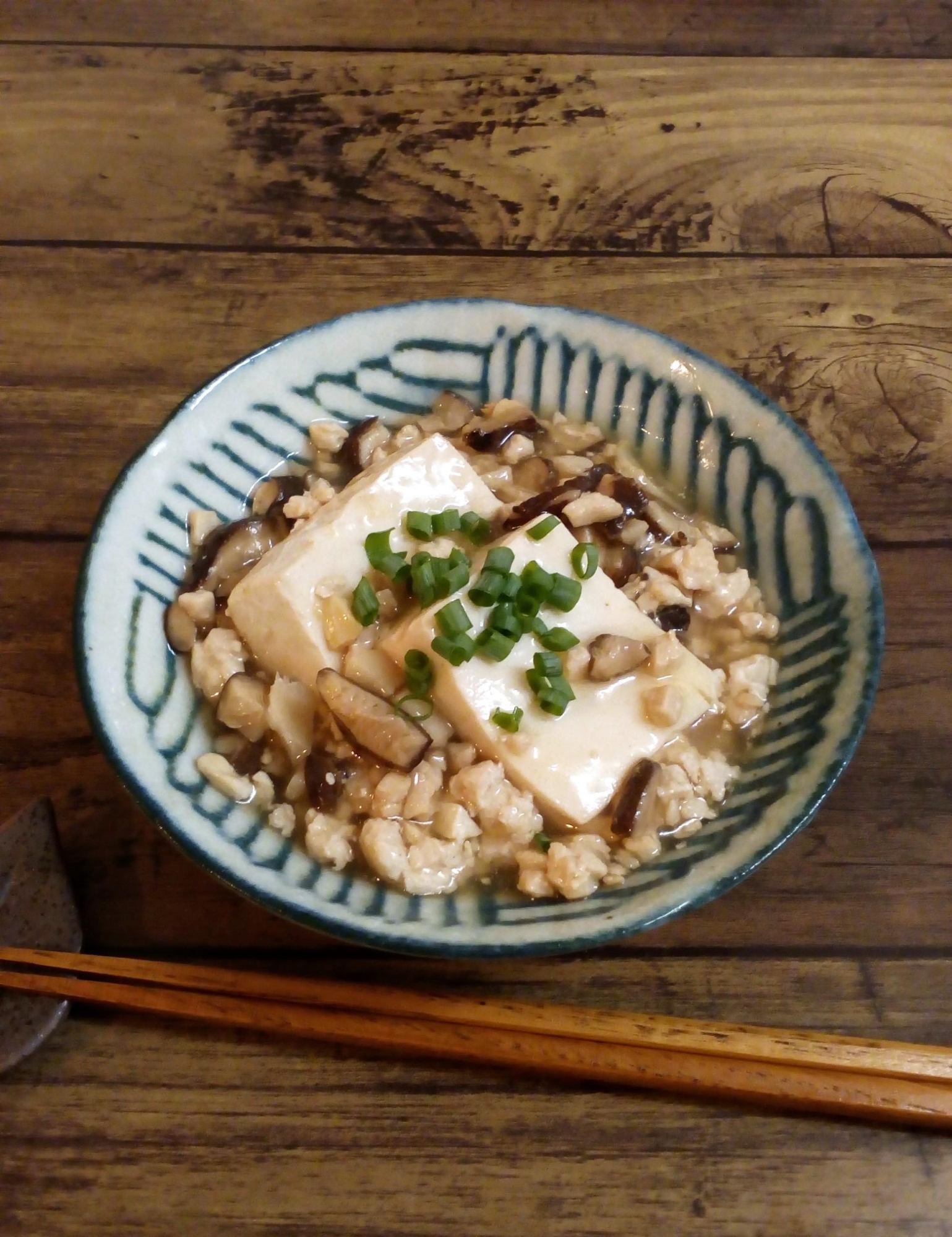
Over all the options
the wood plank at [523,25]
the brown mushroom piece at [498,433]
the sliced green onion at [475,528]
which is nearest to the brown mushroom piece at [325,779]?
the sliced green onion at [475,528]

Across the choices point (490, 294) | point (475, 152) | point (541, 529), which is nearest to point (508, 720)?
point (541, 529)

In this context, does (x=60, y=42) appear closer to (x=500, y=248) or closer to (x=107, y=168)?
(x=107, y=168)

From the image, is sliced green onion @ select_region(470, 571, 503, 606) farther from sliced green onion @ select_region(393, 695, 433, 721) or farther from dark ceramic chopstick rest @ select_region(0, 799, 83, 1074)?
dark ceramic chopstick rest @ select_region(0, 799, 83, 1074)

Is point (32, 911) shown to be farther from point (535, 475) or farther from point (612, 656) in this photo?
point (535, 475)

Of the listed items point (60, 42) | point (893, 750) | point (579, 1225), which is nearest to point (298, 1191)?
point (579, 1225)

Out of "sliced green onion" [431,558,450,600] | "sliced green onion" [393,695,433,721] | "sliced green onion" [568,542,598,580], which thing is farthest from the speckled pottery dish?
"sliced green onion" [431,558,450,600]

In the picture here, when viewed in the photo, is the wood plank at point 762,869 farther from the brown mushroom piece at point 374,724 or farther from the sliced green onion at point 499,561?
the sliced green onion at point 499,561
